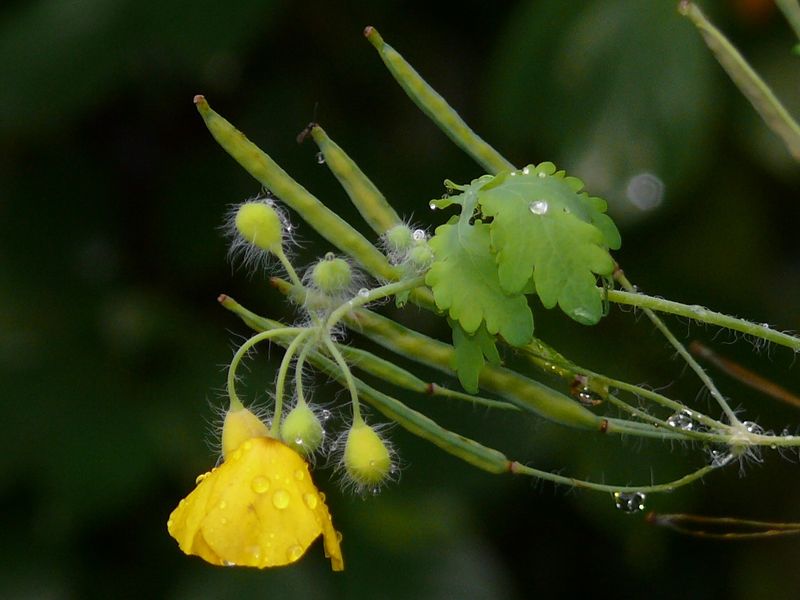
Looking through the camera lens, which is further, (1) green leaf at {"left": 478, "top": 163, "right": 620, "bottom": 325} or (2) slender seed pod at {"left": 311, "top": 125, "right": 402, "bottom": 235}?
(2) slender seed pod at {"left": 311, "top": 125, "right": 402, "bottom": 235}

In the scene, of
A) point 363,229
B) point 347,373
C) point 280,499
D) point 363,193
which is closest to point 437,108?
point 363,193

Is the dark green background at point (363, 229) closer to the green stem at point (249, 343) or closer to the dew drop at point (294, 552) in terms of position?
the green stem at point (249, 343)

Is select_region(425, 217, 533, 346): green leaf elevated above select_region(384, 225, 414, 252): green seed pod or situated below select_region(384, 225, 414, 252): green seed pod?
below

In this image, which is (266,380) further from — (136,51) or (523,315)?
(523,315)

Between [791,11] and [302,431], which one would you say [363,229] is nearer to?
[791,11]

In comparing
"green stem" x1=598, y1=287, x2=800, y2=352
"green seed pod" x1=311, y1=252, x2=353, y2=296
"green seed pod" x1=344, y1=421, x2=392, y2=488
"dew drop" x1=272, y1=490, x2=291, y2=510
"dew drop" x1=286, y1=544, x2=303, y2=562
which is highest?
"green stem" x1=598, y1=287, x2=800, y2=352

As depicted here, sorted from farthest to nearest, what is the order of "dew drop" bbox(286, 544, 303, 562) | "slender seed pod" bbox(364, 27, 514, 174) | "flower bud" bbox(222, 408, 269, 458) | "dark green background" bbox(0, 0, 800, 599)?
"dark green background" bbox(0, 0, 800, 599) → "slender seed pod" bbox(364, 27, 514, 174) → "flower bud" bbox(222, 408, 269, 458) → "dew drop" bbox(286, 544, 303, 562)

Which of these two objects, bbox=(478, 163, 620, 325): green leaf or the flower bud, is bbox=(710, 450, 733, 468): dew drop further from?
the flower bud

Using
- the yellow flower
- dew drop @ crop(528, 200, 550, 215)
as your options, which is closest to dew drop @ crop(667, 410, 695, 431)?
dew drop @ crop(528, 200, 550, 215)
